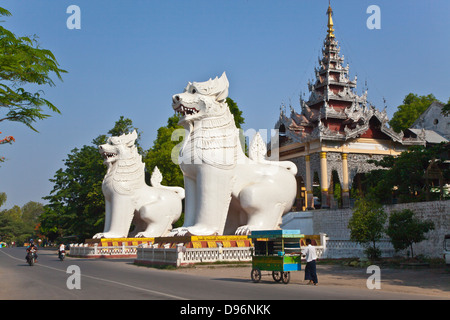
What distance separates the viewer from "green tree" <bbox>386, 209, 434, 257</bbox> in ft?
45.6

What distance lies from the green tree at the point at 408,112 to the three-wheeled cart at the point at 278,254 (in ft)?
114

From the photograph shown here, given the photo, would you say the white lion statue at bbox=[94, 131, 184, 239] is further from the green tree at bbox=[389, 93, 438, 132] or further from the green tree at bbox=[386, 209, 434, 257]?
the green tree at bbox=[389, 93, 438, 132]

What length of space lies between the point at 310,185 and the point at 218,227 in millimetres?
15565

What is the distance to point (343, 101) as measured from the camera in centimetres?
3192

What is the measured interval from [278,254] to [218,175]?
4492 mm

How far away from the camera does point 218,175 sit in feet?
44.3

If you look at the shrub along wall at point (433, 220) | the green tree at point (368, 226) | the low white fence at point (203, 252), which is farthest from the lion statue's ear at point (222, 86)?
the shrub along wall at point (433, 220)

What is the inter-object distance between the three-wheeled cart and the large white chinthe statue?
3.56m

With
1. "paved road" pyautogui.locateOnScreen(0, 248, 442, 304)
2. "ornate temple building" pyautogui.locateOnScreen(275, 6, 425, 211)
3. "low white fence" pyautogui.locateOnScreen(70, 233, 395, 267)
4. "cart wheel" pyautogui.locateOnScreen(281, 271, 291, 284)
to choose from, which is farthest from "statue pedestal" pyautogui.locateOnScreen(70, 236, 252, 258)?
"ornate temple building" pyautogui.locateOnScreen(275, 6, 425, 211)

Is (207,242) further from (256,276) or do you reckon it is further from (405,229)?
(405,229)

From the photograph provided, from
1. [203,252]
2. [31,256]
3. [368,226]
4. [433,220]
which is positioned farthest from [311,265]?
[31,256]

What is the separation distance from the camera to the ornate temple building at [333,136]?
27.6 meters

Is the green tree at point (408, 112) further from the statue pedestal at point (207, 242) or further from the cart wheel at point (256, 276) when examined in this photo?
the cart wheel at point (256, 276)

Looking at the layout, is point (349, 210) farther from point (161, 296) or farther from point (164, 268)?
point (161, 296)
